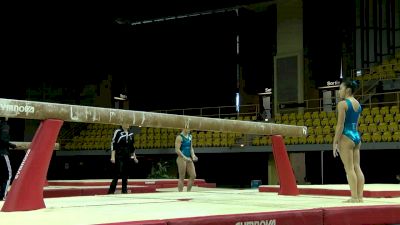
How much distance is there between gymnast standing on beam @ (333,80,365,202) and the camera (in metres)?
5.53

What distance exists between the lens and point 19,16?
2056 centimetres

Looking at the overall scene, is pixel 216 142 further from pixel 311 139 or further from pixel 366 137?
pixel 366 137

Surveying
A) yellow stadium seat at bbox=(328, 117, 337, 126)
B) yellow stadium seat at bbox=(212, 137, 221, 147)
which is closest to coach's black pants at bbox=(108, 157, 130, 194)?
yellow stadium seat at bbox=(328, 117, 337, 126)

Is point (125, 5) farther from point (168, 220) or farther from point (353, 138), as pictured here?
point (168, 220)

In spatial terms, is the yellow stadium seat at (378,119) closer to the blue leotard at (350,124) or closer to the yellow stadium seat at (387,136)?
the yellow stadium seat at (387,136)

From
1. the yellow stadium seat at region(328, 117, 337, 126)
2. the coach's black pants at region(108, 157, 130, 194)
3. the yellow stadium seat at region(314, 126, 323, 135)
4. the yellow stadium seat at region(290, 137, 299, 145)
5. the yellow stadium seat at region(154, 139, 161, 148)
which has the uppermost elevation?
the yellow stadium seat at region(328, 117, 337, 126)

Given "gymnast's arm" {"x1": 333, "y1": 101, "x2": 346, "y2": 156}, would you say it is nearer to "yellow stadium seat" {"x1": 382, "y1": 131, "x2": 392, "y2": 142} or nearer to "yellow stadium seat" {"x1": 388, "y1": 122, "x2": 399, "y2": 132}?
"yellow stadium seat" {"x1": 382, "y1": 131, "x2": 392, "y2": 142}

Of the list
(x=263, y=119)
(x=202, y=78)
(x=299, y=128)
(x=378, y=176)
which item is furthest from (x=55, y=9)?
(x=299, y=128)

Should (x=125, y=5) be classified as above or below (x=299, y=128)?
above

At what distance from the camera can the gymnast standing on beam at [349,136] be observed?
18.1 feet

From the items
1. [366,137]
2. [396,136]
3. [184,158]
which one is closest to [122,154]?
[184,158]

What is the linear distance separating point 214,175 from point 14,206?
62.2 feet

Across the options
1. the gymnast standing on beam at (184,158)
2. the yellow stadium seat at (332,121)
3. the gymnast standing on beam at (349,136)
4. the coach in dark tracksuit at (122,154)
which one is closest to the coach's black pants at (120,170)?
the coach in dark tracksuit at (122,154)

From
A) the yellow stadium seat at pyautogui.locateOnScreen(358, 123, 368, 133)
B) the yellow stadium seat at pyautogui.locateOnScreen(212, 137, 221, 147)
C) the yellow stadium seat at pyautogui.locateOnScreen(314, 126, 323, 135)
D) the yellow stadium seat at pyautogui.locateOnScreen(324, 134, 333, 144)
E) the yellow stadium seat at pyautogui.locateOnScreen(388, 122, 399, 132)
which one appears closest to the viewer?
the yellow stadium seat at pyautogui.locateOnScreen(388, 122, 399, 132)
